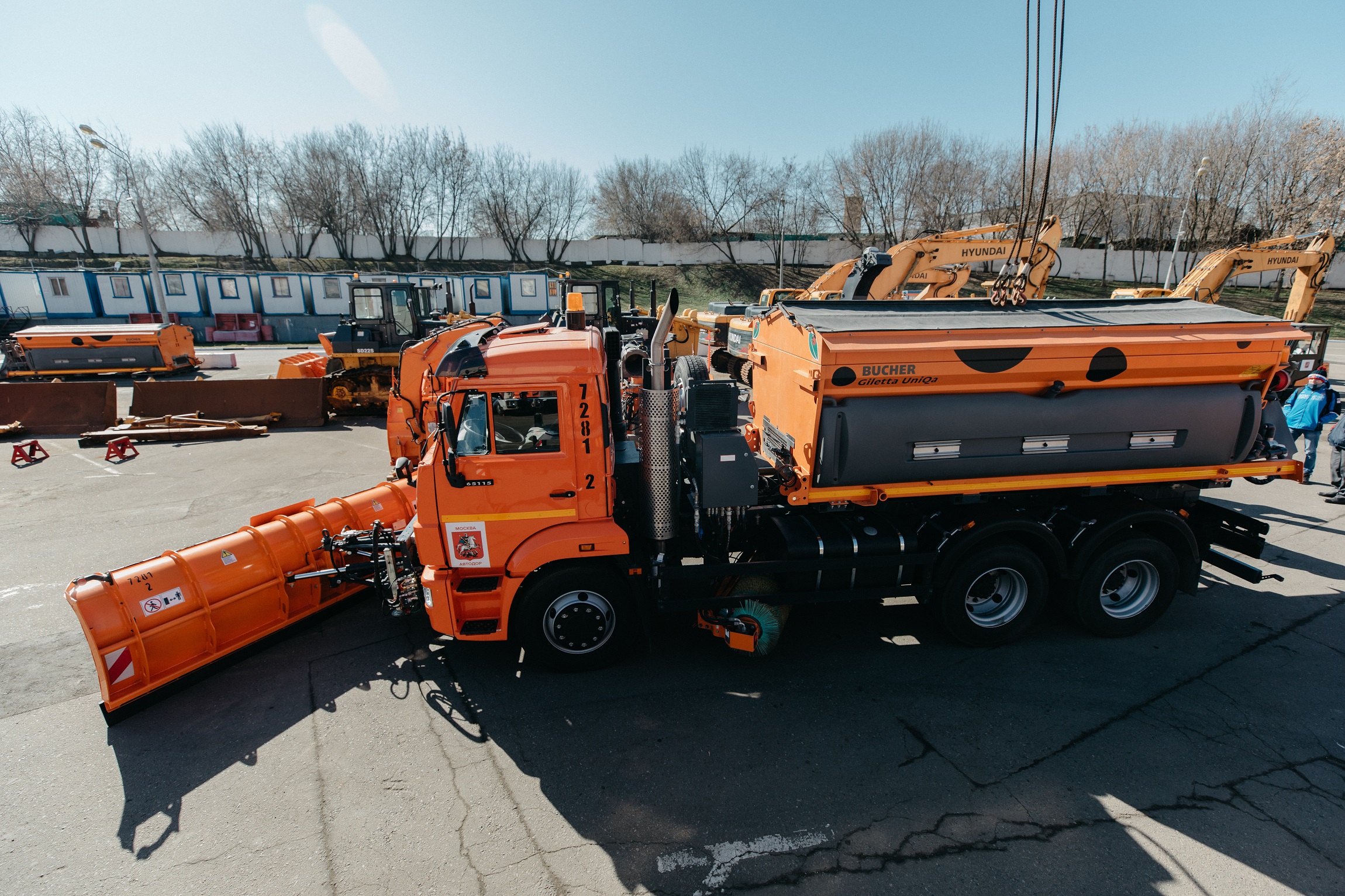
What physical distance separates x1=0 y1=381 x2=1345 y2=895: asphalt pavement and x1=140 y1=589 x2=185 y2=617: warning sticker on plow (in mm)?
800

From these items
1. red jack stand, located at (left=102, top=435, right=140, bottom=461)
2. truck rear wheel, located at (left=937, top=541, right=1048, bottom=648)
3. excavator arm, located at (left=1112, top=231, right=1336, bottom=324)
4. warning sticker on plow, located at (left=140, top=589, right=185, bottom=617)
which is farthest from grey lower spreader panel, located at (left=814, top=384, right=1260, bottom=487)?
red jack stand, located at (left=102, top=435, right=140, bottom=461)

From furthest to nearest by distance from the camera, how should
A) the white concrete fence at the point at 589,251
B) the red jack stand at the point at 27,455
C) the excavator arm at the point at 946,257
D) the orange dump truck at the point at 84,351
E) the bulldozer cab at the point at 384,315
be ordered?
the white concrete fence at the point at 589,251, the orange dump truck at the point at 84,351, the bulldozer cab at the point at 384,315, the red jack stand at the point at 27,455, the excavator arm at the point at 946,257

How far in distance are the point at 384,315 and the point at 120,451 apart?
22.3 ft

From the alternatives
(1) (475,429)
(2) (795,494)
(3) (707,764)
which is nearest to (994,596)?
(2) (795,494)

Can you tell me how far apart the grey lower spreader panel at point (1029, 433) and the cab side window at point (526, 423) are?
7.14 feet

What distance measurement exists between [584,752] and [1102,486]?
5028mm

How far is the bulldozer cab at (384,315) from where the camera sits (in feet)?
53.7

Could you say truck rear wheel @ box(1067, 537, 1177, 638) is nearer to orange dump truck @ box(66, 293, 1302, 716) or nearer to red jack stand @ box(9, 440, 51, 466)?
orange dump truck @ box(66, 293, 1302, 716)

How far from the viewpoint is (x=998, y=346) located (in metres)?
4.84

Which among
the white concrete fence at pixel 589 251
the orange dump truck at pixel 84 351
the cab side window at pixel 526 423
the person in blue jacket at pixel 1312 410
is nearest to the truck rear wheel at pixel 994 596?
the cab side window at pixel 526 423

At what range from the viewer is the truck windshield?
653 inches

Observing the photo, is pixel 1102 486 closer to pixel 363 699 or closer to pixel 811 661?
pixel 811 661

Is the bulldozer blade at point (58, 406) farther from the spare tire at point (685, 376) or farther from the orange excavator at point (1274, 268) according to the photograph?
the orange excavator at point (1274, 268)

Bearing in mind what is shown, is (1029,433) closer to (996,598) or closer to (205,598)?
(996,598)
